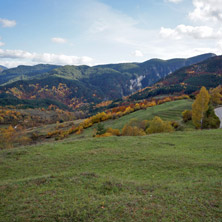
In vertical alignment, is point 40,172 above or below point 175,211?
below

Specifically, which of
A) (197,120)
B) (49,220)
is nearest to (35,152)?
(49,220)

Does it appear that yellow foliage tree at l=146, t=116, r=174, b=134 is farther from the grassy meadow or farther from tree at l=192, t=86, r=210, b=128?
the grassy meadow

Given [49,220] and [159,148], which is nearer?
[49,220]

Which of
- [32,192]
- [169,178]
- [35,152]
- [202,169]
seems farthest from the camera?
[35,152]

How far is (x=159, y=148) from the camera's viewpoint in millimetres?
28312

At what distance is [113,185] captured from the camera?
14.8 metres

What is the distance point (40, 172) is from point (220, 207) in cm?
1743

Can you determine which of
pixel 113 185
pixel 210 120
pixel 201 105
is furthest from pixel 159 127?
pixel 113 185

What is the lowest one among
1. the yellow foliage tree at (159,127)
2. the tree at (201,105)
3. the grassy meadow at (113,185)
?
the yellow foliage tree at (159,127)

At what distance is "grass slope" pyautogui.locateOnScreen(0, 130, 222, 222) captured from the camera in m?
10.7

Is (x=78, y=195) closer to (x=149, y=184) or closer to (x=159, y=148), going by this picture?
(x=149, y=184)

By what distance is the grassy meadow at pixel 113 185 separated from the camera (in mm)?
10703

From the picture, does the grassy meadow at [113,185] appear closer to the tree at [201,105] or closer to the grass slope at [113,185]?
the grass slope at [113,185]

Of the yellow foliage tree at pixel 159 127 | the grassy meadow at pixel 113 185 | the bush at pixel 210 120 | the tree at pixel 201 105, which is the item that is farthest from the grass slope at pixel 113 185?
the bush at pixel 210 120
